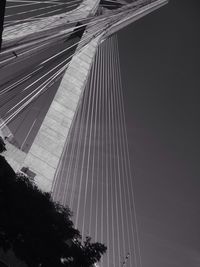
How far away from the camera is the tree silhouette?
5.14m

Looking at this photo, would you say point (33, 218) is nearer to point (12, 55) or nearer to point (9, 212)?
point (9, 212)

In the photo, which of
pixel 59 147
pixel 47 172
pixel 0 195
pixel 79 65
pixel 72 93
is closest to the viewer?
pixel 0 195

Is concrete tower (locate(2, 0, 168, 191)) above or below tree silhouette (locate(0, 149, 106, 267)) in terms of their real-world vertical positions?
above

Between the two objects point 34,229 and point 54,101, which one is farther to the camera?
point 54,101

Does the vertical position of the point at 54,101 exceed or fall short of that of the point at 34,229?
it exceeds it

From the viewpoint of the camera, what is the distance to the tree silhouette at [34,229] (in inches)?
202

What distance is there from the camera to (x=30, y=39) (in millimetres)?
8852

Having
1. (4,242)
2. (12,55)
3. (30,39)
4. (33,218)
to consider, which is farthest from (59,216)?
(30,39)

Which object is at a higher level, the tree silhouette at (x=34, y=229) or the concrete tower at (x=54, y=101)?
the concrete tower at (x=54, y=101)

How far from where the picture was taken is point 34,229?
5.41 meters

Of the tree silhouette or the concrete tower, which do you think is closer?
the tree silhouette

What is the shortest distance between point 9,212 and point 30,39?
5.26 metres

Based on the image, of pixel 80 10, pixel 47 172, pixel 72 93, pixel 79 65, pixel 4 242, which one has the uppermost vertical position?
pixel 80 10

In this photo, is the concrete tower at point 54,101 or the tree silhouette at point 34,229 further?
the concrete tower at point 54,101
